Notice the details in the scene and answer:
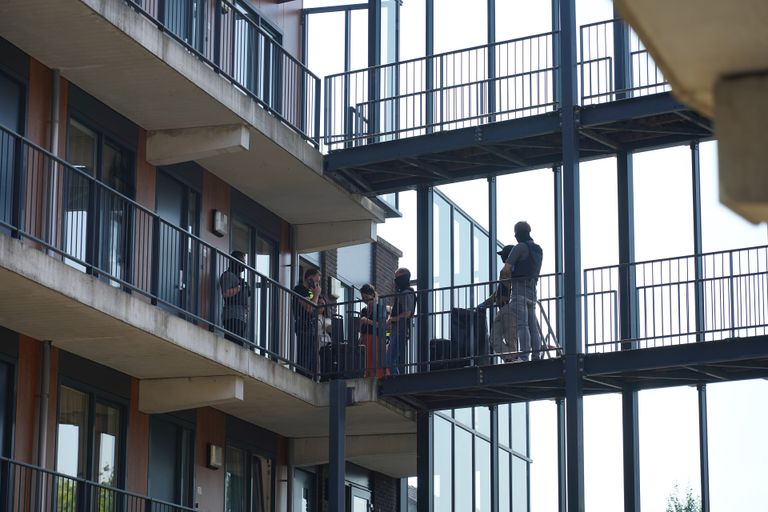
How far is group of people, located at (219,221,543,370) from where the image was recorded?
1881 cm

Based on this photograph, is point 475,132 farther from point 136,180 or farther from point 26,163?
point 26,163

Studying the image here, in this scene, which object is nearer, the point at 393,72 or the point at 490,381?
the point at 490,381

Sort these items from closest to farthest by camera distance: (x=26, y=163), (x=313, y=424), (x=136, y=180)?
(x=26, y=163)
(x=136, y=180)
(x=313, y=424)

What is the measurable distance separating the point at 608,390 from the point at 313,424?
4540mm

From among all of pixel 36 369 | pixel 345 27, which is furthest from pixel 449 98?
pixel 36 369

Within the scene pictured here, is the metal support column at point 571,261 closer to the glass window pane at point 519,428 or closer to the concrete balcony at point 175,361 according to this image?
the concrete balcony at point 175,361

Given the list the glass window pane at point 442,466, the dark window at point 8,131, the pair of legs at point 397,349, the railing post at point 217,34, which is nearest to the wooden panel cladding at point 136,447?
the pair of legs at point 397,349

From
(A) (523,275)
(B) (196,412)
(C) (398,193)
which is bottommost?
(B) (196,412)

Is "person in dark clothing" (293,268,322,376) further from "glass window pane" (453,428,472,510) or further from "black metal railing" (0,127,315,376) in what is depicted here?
"glass window pane" (453,428,472,510)

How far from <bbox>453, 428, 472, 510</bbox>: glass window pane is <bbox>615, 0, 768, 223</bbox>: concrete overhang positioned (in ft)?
60.5

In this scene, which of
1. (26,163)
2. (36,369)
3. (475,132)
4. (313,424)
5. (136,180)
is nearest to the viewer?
(26,163)

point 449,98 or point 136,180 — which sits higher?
point 449,98

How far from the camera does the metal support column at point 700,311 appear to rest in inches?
719

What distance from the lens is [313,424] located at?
21.5 metres
